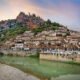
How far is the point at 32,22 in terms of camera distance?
15838 cm

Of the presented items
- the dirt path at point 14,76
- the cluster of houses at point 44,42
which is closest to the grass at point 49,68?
the dirt path at point 14,76

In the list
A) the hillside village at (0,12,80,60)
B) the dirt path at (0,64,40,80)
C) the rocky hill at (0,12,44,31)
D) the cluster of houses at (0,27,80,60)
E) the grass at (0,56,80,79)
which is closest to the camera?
the dirt path at (0,64,40,80)

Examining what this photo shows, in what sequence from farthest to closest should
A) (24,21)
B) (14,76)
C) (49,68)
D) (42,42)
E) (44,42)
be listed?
1. (24,21)
2. (42,42)
3. (44,42)
4. (49,68)
5. (14,76)

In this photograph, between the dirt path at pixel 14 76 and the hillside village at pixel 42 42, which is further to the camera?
the hillside village at pixel 42 42

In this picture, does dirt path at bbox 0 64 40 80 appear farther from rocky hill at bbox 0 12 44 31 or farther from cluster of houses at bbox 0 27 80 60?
rocky hill at bbox 0 12 44 31

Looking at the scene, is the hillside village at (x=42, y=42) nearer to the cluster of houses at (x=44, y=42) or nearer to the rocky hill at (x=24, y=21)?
the cluster of houses at (x=44, y=42)

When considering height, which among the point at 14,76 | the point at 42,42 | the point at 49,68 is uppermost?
the point at 42,42

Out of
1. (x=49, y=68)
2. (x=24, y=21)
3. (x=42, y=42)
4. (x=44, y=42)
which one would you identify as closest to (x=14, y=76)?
(x=49, y=68)

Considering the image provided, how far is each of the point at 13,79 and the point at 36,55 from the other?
170 ft

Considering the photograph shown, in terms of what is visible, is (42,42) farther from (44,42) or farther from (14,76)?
(14,76)

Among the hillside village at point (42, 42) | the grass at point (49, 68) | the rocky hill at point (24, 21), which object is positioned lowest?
the grass at point (49, 68)

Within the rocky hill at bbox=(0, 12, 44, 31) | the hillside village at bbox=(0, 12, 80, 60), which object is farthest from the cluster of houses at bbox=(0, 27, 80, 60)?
the rocky hill at bbox=(0, 12, 44, 31)

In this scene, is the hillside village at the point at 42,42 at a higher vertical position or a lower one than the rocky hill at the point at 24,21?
lower

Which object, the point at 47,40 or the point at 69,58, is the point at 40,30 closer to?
the point at 47,40
